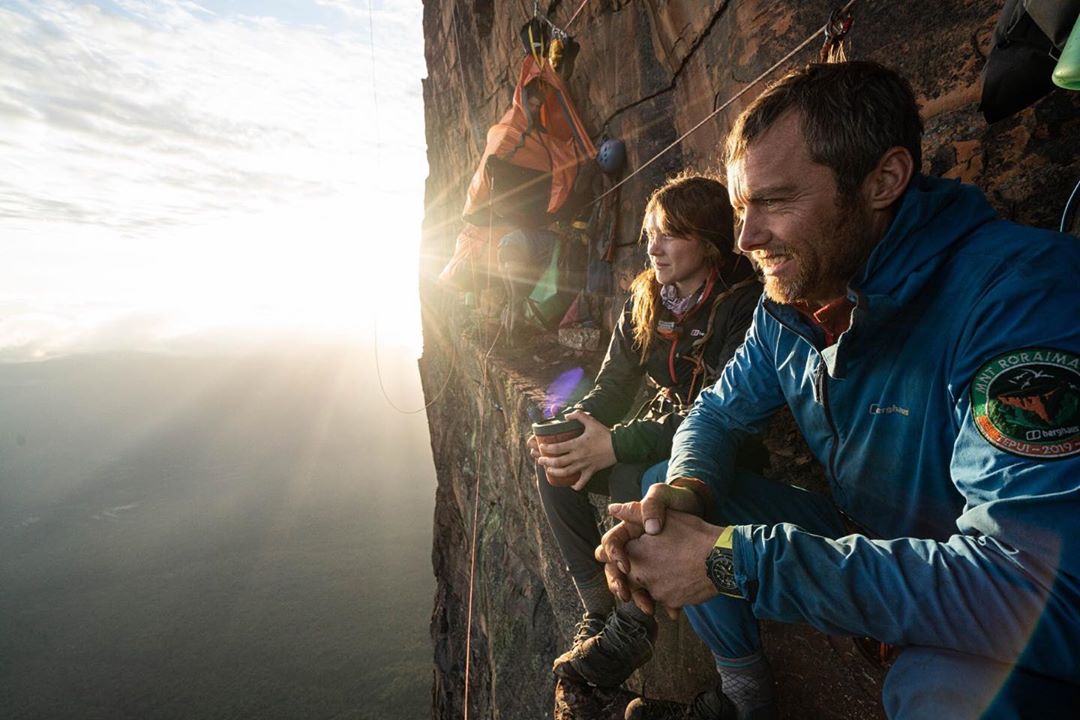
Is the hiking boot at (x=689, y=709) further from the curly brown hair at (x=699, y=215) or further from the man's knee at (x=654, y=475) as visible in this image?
the curly brown hair at (x=699, y=215)

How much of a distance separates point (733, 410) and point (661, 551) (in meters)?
1.01

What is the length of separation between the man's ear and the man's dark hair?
0.08 feet

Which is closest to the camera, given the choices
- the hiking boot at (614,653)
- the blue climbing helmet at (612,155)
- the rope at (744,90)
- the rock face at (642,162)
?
the rock face at (642,162)

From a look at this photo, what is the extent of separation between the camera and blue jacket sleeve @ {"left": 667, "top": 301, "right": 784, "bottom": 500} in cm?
217

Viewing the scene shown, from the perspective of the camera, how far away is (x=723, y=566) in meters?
1.48

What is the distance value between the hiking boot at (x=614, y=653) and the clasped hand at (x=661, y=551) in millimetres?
705

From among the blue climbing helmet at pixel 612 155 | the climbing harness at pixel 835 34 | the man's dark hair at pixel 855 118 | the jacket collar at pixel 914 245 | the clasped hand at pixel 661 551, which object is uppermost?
the blue climbing helmet at pixel 612 155

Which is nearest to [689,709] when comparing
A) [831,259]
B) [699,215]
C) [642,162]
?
[831,259]

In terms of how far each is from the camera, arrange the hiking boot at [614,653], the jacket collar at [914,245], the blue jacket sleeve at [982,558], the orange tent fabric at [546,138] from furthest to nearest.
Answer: the orange tent fabric at [546,138], the hiking boot at [614,653], the jacket collar at [914,245], the blue jacket sleeve at [982,558]

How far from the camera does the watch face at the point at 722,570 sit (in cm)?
146

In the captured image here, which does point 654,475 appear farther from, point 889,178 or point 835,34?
point 835,34

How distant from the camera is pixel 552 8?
6887 mm

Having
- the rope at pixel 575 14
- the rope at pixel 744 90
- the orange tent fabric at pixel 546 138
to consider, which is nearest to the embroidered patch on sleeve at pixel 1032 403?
the rope at pixel 744 90

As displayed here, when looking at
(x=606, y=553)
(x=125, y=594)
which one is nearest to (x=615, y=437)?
(x=606, y=553)
